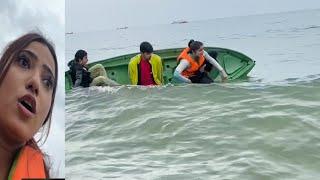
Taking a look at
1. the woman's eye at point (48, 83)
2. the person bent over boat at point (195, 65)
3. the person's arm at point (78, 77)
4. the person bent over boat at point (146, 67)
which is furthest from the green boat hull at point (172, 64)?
the woman's eye at point (48, 83)

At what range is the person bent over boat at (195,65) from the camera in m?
5.83

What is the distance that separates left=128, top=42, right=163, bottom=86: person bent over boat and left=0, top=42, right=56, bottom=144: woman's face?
4.37 m

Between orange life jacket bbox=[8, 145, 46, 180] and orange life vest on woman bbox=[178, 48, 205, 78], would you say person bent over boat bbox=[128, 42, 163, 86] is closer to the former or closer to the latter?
orange life vest on woman bbox=[178, 48, 205, 78]

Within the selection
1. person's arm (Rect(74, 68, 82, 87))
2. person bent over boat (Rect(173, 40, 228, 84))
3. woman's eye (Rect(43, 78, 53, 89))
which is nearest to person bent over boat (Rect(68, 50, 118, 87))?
person's arm (Rect(74, 68, 82, 87))

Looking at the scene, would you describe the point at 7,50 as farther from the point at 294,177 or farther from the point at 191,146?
the point at 191,146

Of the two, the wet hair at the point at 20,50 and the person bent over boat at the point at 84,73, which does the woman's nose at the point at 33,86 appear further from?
the person bent over boat at the point at 84,73

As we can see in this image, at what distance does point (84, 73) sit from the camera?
600 centimetres

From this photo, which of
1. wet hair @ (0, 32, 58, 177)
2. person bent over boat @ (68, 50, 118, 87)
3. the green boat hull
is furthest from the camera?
the green boat hull

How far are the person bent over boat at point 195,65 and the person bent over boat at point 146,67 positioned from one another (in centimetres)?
23

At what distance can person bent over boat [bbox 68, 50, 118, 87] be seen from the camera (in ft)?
18.7

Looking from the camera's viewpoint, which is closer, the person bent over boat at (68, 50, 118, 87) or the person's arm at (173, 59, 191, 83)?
the person bent over boat at (68, 50, 118, 87)

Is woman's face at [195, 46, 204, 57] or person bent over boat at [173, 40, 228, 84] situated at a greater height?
woman's face at [195, 46, 204, 57]

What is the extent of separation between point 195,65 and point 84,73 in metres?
1.27

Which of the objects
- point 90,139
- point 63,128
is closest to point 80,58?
point 90,139
